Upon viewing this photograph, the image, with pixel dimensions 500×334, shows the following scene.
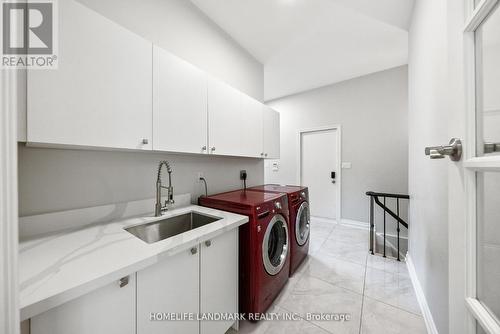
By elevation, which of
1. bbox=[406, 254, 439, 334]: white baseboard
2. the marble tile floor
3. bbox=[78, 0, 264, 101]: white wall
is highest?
bbox=[78, 0, 264, 101]: white wall

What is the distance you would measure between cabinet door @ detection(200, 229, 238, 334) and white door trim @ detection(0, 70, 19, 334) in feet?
2.43

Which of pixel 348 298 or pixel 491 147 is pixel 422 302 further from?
pixel 491 147

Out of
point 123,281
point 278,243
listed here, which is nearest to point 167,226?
point 123,281

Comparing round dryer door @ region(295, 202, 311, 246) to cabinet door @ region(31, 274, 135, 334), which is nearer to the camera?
cabinet door @ region(31, 274, 135, 334)

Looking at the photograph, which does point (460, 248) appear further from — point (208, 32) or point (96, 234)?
point (208, 32)

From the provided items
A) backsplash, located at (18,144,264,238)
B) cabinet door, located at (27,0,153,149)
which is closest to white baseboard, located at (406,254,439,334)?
backsplash, located at (18,144,264,238)

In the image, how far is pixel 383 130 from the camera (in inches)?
124

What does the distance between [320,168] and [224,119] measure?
9.16ft

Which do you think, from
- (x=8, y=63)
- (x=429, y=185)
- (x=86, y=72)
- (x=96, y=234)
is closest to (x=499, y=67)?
(x=429, y=185)

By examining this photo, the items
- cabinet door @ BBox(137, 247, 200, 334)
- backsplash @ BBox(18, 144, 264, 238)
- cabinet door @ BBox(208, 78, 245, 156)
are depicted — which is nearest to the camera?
cabinet door @ BBox(137, 247, 200, 334)

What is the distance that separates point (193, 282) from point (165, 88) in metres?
1.24

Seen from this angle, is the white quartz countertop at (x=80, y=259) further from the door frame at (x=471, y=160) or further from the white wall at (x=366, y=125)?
the white wall at (x=366, y=125)

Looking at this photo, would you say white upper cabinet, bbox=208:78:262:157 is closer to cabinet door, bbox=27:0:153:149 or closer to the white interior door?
Result: cabinet door, bbox=27:0:153:149

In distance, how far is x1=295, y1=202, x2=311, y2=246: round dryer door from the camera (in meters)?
2.02
